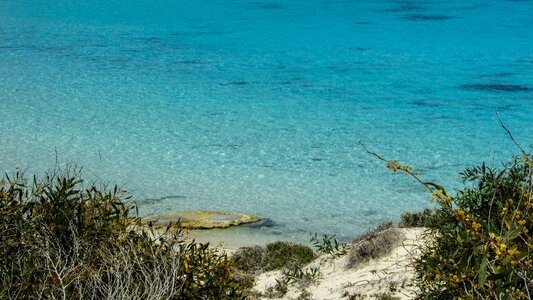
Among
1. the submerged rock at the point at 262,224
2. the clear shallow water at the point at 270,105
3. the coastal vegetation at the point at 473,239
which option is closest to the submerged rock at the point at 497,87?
the clear shallow water at the point at 270,105

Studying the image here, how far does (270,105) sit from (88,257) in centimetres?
1090

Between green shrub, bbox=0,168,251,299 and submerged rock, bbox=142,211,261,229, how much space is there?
4089mm

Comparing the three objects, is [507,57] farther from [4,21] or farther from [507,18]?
[4,21]

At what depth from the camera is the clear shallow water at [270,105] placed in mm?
9750

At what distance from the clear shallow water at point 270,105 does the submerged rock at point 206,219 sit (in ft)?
0.80

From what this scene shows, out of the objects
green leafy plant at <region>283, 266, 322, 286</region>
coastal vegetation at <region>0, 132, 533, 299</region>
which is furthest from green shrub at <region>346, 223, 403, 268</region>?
coastal vegetation at <region>0, 132, 533, 299</region>

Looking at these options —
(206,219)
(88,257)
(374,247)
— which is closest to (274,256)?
(374,247)

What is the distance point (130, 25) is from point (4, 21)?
449 centimetres

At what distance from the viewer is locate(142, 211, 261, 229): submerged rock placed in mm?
8360

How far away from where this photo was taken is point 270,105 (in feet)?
47.9

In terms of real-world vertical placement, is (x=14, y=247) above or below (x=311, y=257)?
above

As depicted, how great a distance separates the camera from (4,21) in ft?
84.6

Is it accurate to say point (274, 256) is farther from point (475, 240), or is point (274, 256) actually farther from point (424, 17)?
point (424, 17)

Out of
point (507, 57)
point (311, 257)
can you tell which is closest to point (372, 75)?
point (507, 57)
